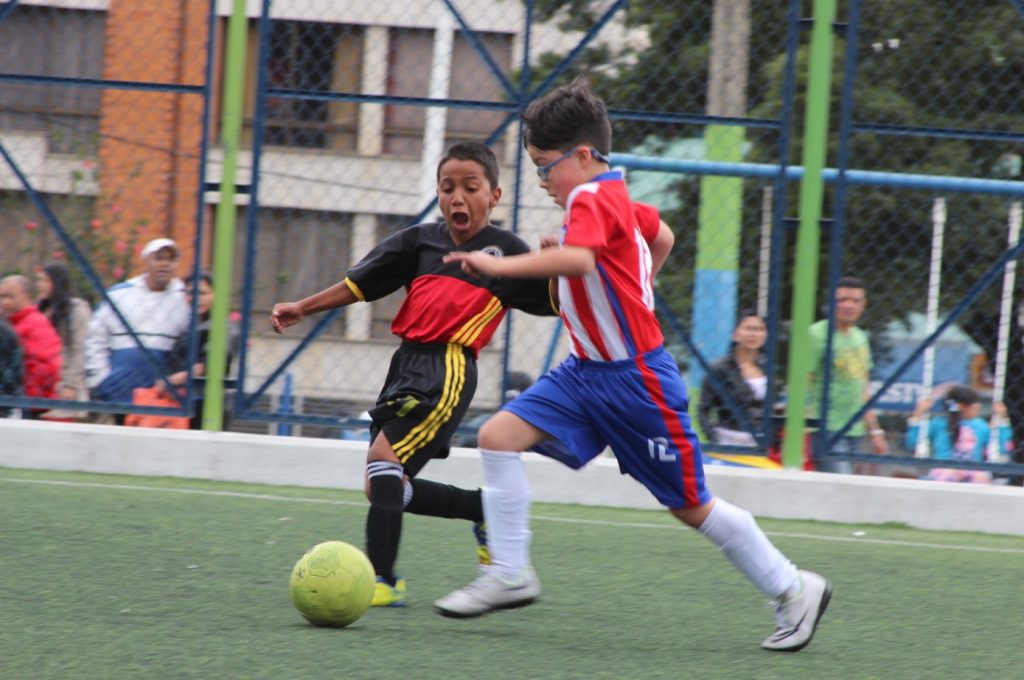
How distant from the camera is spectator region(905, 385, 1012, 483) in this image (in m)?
7.51

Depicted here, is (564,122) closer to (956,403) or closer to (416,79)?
(956,403)

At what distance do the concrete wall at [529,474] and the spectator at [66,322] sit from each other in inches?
12.9

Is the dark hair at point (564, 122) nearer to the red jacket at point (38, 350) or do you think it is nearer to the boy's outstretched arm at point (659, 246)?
the boy's outstretched arm at point (659, 246)

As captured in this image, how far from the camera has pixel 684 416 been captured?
163 inches

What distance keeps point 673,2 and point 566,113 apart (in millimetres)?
4780

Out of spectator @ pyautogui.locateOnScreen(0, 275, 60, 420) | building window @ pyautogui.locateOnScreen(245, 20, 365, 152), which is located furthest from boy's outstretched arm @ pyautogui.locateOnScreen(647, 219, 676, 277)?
spectator @ pyautogui.locateOnScreen(0, 275, 60, 420)

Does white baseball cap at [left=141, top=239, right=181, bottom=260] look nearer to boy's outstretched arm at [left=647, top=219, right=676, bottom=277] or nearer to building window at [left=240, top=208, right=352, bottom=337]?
building window at [left=240, top=208, right=352, bottom=337]

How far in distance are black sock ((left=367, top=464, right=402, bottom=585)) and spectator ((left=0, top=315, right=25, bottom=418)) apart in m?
3.91

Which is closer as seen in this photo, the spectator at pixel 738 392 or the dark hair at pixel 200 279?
the spectator at pixel 738 392

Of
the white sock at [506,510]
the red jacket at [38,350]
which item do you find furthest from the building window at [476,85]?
the white sock at [506,510]

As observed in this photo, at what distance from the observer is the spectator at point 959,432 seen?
751cm

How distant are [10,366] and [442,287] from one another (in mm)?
3967

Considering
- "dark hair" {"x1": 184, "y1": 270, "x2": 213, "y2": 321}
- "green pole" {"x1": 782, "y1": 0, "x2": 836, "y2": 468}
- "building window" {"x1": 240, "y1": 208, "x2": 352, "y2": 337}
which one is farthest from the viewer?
"building window" {"x1": 240, "y1": 208, "x2": 352, "y2": 337}

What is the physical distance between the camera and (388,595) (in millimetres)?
4566
